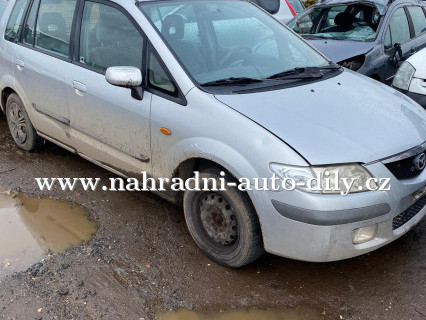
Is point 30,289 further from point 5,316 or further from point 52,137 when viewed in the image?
point 52,137

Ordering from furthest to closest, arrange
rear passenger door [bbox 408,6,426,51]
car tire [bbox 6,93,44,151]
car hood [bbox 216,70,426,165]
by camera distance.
A: rear passenger door [bbox 408,6,426,51] < car tire [bbox 6,93,44,151] < car hood [bbox 216,70,426,165]

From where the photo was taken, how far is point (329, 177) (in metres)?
2.66

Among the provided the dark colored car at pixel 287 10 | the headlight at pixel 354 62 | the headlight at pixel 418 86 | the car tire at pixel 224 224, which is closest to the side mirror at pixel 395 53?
the headlight at pixel 354 62

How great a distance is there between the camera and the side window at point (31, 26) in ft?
14.6

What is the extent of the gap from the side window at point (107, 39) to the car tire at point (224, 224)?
105cm

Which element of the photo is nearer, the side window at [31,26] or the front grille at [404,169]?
the front grille at [404,169]

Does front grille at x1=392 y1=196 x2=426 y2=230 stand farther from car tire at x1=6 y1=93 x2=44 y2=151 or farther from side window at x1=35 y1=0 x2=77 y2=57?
car tire at x1=6 y1=93 x2=44 y2=151

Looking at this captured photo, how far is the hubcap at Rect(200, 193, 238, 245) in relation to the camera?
308 centimetres

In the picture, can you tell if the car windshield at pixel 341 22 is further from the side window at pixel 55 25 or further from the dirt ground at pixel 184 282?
the side window at pixel 55 25

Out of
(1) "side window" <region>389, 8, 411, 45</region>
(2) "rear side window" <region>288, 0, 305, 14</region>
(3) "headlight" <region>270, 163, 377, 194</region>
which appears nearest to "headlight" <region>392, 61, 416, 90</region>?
(1) "side window" <region>389, 8, 411, 45</region>

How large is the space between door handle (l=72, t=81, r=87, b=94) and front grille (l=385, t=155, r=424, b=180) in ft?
7.64

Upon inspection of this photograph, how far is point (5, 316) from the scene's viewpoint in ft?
9.06

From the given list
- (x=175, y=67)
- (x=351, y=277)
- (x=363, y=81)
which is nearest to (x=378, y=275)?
(x=351, y=277)

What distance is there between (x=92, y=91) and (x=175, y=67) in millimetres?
861
